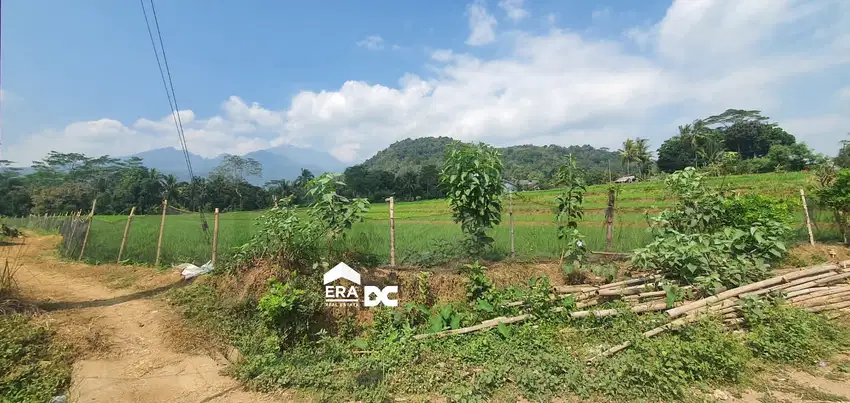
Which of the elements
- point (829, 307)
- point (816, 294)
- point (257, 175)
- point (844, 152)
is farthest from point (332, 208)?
point (257, 175)

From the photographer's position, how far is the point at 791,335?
12.4 ft

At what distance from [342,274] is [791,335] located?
4.93 meters

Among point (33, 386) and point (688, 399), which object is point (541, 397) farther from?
point (33, 386)

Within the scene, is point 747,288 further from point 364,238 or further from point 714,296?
point 364,238

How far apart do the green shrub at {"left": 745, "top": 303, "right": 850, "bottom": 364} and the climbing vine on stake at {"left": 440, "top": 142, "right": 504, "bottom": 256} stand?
3.20 m

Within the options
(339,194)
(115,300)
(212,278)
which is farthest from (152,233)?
(339,194)

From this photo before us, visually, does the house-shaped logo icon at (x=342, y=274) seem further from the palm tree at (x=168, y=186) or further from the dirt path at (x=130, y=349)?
the palm tree at (x=168, y=186)

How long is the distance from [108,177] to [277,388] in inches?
2789

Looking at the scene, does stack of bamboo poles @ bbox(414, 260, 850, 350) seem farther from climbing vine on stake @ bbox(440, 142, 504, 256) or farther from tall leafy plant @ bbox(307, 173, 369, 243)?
tall leafy plant @ bbox(307, 173, 369, 243)

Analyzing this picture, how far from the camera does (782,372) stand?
3.45 meters

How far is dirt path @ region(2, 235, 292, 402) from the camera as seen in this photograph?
3414 millimetres

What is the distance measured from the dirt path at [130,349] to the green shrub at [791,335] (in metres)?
4.62

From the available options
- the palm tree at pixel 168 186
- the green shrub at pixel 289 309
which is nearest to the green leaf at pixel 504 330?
the green shrub at pixel 289 309

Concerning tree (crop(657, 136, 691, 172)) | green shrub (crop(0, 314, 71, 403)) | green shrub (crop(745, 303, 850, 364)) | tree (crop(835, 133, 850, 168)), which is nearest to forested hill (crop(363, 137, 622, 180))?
tree (crop(657, 136, 691, 172))
